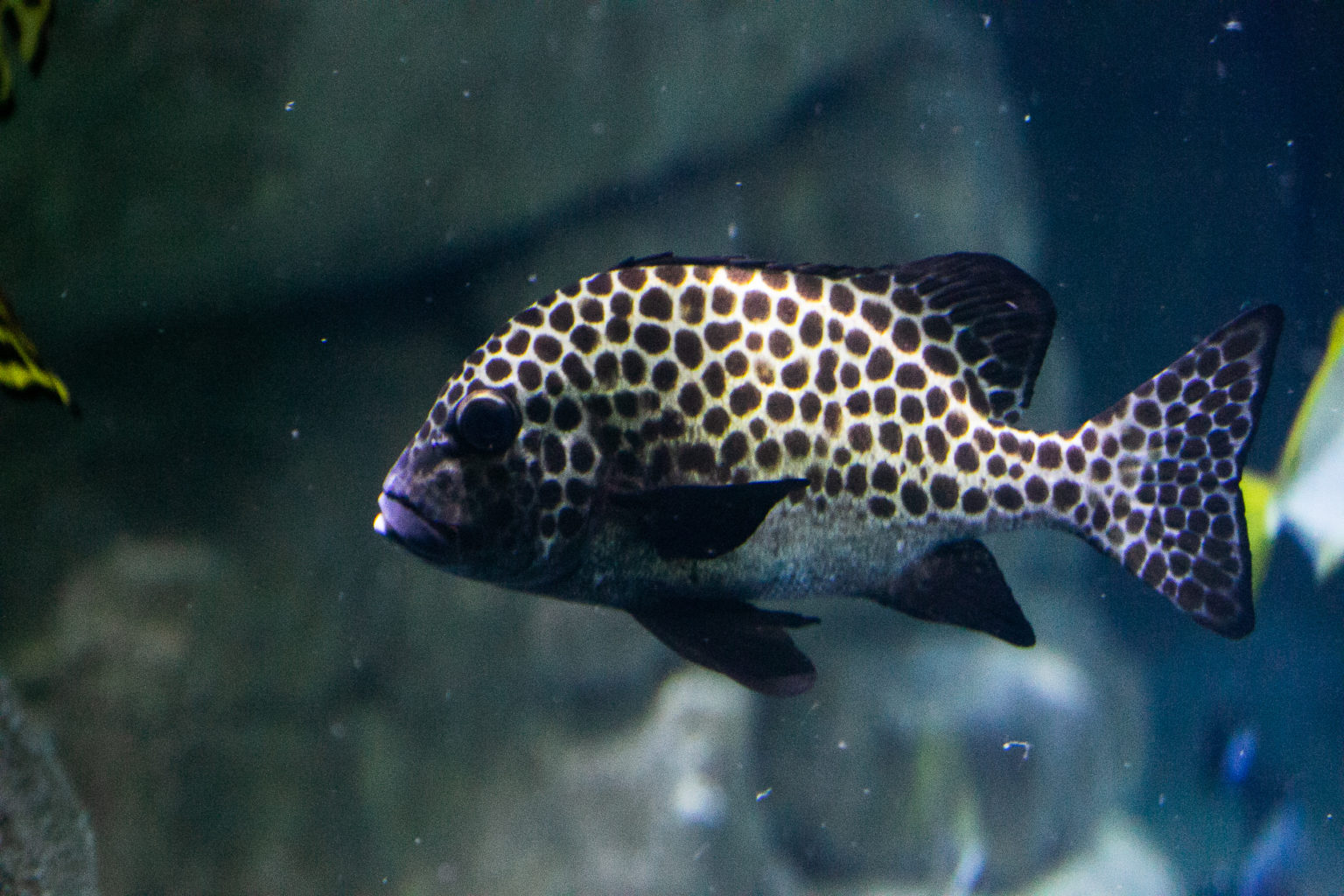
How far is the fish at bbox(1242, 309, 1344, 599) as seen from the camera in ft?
18.5

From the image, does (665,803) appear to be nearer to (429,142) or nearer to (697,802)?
(697,802)

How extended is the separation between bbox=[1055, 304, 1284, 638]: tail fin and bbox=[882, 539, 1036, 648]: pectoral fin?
263mm

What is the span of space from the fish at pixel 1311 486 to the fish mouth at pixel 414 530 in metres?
5.36

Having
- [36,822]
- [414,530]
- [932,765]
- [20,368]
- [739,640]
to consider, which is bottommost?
[932,765]

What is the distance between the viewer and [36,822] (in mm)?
2889

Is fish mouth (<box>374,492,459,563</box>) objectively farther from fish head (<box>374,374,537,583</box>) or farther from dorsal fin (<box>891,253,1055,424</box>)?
dorsal fin (<box>891,253,1055,424</box>)

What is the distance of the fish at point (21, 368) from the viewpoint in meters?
1.29

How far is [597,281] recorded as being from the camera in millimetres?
2320

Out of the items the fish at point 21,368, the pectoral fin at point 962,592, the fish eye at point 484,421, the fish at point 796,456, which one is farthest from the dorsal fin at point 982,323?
the fish at point 21,368

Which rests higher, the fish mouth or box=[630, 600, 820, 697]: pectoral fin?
the fish mouth

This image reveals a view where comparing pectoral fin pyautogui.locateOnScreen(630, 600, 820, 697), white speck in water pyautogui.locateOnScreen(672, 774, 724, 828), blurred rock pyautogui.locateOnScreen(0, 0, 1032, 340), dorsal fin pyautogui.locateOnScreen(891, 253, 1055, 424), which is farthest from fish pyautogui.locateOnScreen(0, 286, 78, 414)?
white speck in water pyautogui.locateOnScreen(672, 774, 724, 828)

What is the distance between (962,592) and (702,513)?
839mm

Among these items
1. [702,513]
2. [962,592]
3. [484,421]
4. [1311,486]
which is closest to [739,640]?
[702,513]

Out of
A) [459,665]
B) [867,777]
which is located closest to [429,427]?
[459,665]
